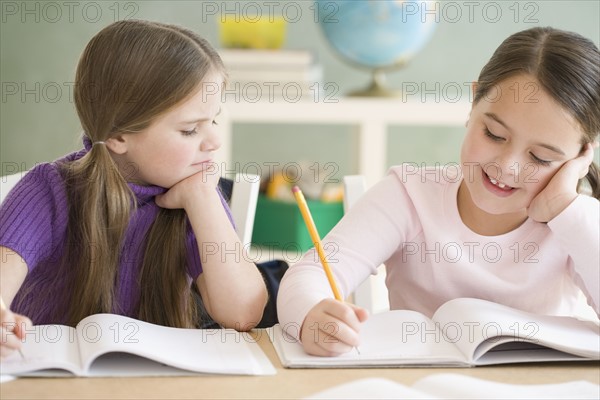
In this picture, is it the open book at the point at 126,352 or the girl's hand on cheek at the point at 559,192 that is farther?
the girl's hand on cheek at the point at 559,192

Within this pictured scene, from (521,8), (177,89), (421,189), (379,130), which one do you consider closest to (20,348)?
(177,89)

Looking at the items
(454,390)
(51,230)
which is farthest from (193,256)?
(454,390)

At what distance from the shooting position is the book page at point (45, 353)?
837 mm

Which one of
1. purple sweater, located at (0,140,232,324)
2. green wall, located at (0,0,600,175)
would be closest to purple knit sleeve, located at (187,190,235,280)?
purple sweater, located at (0,140,232,324)

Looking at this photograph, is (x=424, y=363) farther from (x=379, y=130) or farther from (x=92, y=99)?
(x=379, y=130)

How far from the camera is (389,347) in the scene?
3.11 ft

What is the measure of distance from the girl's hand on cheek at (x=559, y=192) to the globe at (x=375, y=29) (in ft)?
5.10

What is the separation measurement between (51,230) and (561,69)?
28.3 inches

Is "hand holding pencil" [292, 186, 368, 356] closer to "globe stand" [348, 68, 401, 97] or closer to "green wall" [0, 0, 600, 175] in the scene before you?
"globe stand" [348, 68, 401, 97]

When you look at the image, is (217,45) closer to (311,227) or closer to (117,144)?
(117,144)

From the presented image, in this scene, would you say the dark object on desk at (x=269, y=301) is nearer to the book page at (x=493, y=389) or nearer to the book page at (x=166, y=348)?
the book page at (x=166, y=348)

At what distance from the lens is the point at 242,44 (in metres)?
2.77

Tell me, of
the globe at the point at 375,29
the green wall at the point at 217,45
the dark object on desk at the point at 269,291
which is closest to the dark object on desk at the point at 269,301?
the dark object on desk at the point at 269,291

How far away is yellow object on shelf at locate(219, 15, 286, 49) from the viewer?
2756mm
